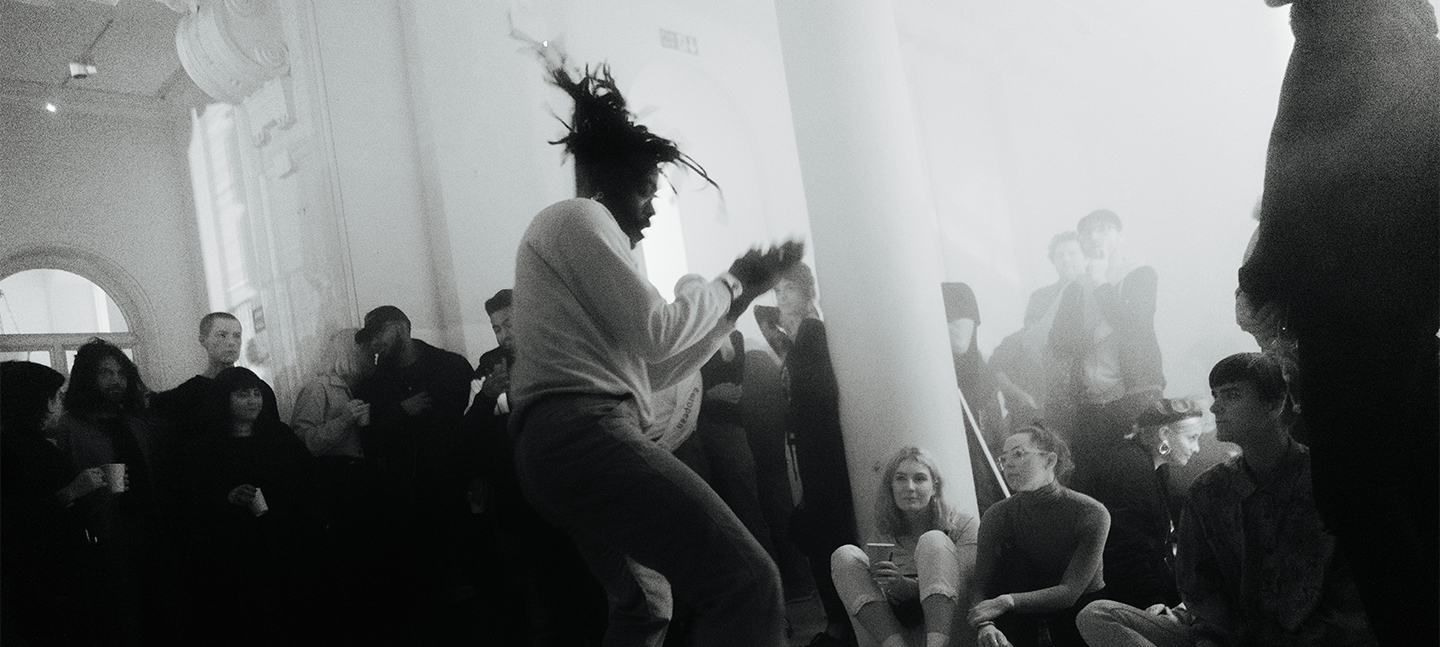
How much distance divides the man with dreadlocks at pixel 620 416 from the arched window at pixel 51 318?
0.92m

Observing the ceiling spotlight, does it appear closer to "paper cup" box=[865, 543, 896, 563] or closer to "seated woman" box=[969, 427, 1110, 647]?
"paper cup" box=[865, 543, 896, 563]

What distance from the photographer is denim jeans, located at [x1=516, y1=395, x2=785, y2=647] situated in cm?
212

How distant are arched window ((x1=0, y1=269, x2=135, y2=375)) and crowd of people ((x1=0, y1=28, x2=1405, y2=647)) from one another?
1.8 inches

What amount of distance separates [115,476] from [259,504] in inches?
11.7

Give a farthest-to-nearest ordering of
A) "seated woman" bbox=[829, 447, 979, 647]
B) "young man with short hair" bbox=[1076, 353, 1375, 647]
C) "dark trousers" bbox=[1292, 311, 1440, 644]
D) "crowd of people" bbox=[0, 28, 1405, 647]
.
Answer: "seated woman" bbox=[829, 447, 979, 647] → "crowd of people" bbox=[0, 28, 1405, 647] → "young man with short hair" bbox=[1076, 353, 1375, 647] → "dark trousers" bbox=[1292, 311, 1440, 644]

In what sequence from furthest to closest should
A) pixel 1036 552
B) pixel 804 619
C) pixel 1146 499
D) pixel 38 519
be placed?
pixel 804 619 → pixel 1036 552 → pixel 1146 499 → pixel 38 519

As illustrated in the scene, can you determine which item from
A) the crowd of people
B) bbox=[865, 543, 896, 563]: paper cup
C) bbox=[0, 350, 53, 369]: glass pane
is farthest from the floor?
bbox=[0, 350, 53, 369]: glass pane

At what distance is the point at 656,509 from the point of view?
7.00ft

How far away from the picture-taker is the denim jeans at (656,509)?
6.96 feet

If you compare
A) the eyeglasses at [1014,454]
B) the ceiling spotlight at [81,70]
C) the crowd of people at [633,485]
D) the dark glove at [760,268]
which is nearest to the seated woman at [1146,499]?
the crowd of people at [633,485]

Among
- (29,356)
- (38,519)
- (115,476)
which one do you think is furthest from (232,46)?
(38,519)

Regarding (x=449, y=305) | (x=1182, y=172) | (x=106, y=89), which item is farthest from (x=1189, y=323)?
(x=106, y=89)

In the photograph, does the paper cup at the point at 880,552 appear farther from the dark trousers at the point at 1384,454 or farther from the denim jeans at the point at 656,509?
the dark trousers at the point at 1384,454

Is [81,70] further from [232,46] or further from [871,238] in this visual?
[871,238]
